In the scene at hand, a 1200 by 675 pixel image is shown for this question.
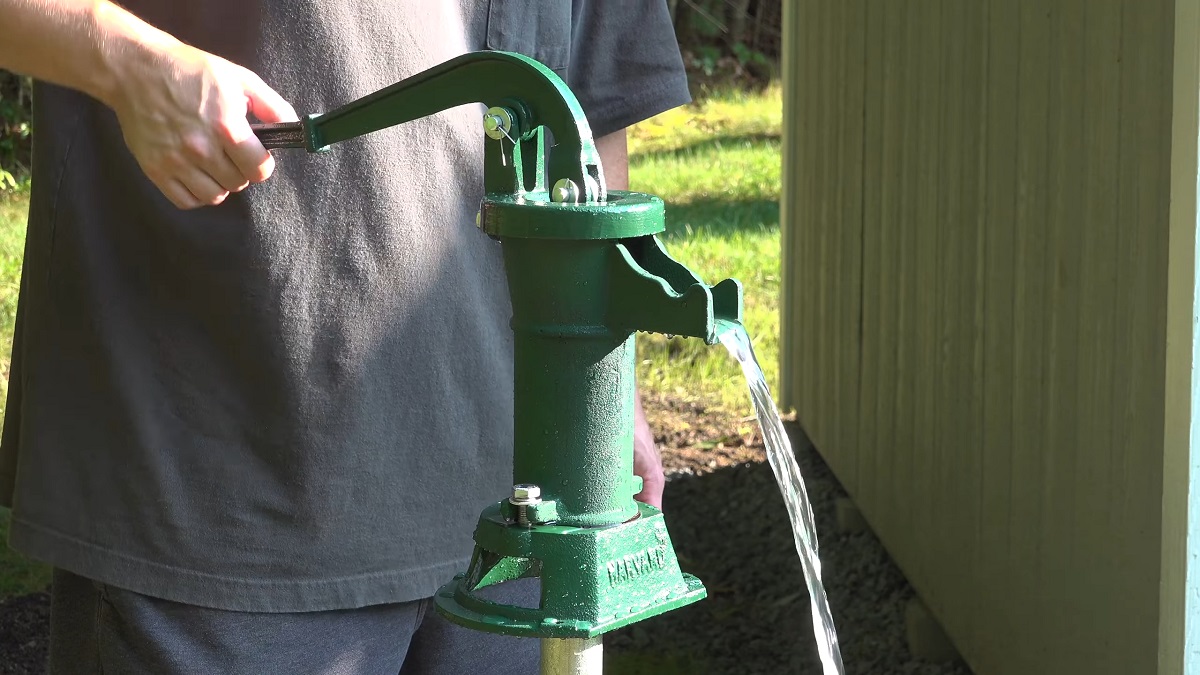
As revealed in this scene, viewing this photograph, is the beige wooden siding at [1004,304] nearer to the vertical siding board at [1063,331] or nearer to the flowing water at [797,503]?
the vertical siding board at [1063,331]

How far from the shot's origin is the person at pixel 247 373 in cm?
144

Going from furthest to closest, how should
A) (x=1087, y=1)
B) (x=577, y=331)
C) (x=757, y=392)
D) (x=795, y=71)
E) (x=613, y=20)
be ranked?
(x=795, y=71) < (x=1087, y=1) < (x=613, y=20) < (x=757, y=392) < (x=577, y=331)

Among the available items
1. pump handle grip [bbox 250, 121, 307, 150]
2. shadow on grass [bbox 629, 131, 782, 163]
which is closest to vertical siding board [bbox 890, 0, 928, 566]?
pump handle grip [bbox 250, 121, 307, 150]

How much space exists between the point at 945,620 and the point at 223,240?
2576 millimetres

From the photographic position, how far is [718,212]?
26.2 feet

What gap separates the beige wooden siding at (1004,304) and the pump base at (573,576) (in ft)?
4.88

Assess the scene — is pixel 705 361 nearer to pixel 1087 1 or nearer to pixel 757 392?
pixel 1087 1

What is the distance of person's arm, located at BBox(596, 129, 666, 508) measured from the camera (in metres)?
1.67

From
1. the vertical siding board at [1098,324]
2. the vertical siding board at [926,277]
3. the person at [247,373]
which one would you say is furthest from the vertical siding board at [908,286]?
the person at [247,373]

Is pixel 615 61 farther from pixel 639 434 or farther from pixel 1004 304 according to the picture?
pixel 1004 304

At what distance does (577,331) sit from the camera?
1.03 m

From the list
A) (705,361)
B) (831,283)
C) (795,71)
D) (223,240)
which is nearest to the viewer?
(223,240)

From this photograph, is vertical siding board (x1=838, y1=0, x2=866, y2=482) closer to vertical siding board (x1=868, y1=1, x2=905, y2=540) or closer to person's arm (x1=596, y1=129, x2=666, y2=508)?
vertical siding board (x1=868, y1=1, x2=905, y2=540)

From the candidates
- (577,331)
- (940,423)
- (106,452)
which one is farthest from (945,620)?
(577,331)
